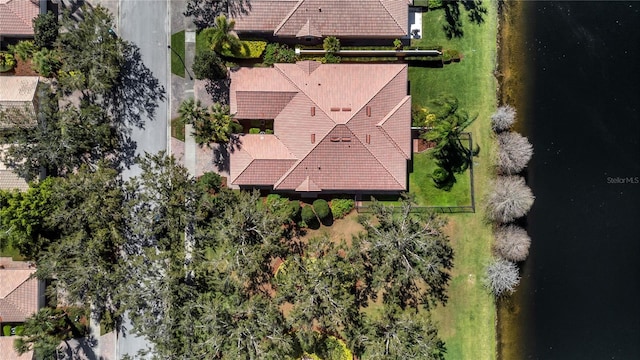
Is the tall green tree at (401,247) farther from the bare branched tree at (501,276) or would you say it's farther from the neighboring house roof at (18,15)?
the neighboring house roof at (18,15)

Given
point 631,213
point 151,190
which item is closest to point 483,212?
point 631,213

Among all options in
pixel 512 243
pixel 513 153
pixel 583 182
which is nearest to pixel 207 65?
pixel 513 153

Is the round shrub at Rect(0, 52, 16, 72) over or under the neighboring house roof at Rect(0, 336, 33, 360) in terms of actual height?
over

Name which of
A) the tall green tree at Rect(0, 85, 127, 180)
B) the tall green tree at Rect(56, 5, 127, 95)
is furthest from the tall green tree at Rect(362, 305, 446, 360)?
the tall green tree at Rect(56, 5, 127, 95)

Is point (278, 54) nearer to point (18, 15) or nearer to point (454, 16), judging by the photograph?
point (454, 16)

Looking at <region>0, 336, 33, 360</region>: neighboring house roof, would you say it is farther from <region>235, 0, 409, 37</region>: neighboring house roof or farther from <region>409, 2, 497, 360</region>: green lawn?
<region>409, 2, 497, 360</region>: green lawn

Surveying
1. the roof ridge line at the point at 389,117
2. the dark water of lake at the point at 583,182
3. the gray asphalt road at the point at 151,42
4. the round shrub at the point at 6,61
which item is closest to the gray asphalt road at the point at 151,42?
the gray asphalt road at the point at 151,42
